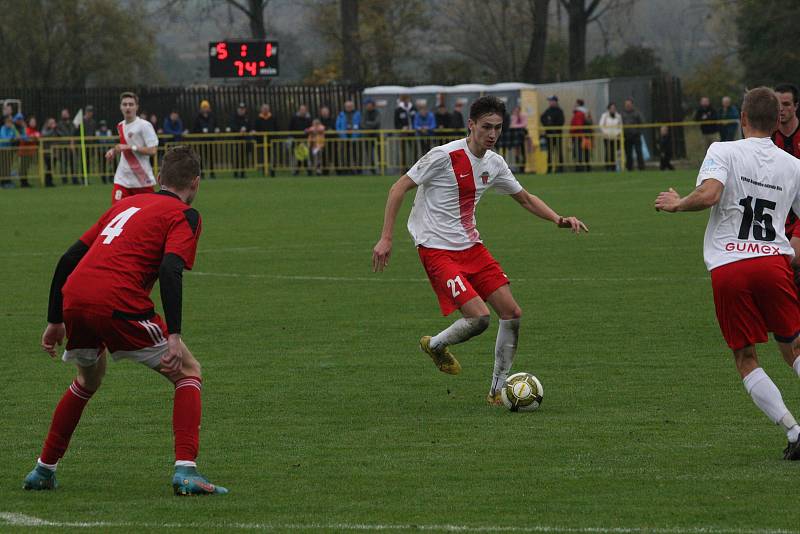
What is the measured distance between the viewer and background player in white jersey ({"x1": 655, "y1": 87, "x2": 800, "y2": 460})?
281 inches

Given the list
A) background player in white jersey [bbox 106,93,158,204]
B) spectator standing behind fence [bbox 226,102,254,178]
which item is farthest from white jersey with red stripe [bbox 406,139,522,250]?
spectator standing behind fence [bbox 226,102,254,178]

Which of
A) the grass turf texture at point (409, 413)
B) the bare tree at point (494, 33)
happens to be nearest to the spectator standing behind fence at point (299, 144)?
the grass turf texture at point (409, 413)

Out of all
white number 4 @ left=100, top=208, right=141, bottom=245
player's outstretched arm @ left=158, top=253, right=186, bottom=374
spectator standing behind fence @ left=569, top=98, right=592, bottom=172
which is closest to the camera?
player's outstretched arm @ left=158, top=253, right=186, bottom=374

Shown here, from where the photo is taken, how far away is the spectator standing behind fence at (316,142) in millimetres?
39438

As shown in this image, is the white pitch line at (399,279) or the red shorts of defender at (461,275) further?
the white pitch line at (399,279)

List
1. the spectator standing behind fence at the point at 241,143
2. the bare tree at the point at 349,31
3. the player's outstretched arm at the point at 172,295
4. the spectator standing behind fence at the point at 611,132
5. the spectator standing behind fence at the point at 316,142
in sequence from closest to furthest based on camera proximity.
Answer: the player's outstretched arm at the point at 172,295, the spectator standing behind fence at the point at 611,132, the spectator standing behind fence at the point at 316,142, the spectator standing behind fence at the point at 241,143, the bare tree at the point at 349,31

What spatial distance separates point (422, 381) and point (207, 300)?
5281 millimetres

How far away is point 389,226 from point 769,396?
290 centimetres

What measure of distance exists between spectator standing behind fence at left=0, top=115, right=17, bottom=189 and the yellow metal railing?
4cm

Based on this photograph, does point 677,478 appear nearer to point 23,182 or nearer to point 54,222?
point 54,222

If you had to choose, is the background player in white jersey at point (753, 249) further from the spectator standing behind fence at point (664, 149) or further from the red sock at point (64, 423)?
the spectator standing behind fence at point (664, 149)

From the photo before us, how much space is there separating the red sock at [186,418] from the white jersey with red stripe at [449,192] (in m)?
3.12

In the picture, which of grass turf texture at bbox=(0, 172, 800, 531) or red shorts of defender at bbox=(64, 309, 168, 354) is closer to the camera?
grass turf texture at bbox=(0, 172, 800, 531)

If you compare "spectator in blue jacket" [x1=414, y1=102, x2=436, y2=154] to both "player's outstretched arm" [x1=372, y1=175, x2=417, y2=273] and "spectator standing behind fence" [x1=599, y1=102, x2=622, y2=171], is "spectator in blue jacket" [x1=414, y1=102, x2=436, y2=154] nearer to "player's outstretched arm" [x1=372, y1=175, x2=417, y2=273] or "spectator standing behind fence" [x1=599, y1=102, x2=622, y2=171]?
"spectator standing behind fence" [x1=599, y1=102, x2=622, y2=171]
